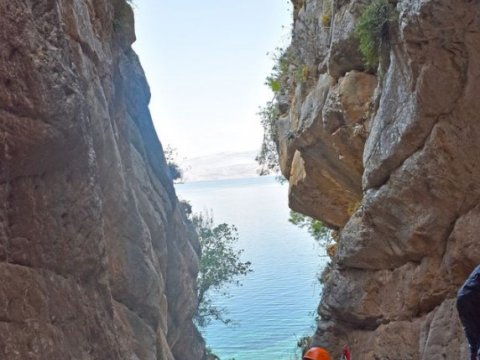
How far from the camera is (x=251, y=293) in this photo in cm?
5275

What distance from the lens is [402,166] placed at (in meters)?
8.29

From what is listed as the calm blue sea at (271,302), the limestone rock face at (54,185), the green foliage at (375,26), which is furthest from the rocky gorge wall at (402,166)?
the calm blue sea at (271,302)

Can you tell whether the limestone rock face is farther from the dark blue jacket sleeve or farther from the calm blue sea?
the calm blue sea

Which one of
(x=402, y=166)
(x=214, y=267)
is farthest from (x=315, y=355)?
(x=214, y=267)

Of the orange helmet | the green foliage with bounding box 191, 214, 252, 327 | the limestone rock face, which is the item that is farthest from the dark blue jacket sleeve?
the green foliage with bounding box 191, 214, 252, 327

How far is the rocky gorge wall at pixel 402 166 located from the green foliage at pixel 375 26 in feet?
0.45

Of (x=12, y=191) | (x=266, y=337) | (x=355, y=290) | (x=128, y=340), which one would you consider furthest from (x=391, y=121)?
(x=266, y=337)

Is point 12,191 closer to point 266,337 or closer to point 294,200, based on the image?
point 294,200

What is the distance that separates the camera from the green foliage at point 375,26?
8.28 m

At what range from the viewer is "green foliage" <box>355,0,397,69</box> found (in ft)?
27.2

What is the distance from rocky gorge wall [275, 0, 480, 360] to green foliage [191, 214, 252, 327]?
59.0 feet

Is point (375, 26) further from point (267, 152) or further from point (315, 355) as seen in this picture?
point (267, 152)

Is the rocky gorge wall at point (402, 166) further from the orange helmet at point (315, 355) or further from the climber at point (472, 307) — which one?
the climber at point (472, 307)

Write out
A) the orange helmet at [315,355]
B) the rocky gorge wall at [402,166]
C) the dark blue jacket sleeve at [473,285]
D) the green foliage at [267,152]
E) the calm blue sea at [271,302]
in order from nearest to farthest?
1. the dark blue jacket sleeve at [473,285]
2. the orange helmet at [315,355]
3. the rocky gorge wall at [402,166]
4. the green foliage at [267,152]
5. the calm blue sea at [271,302]
